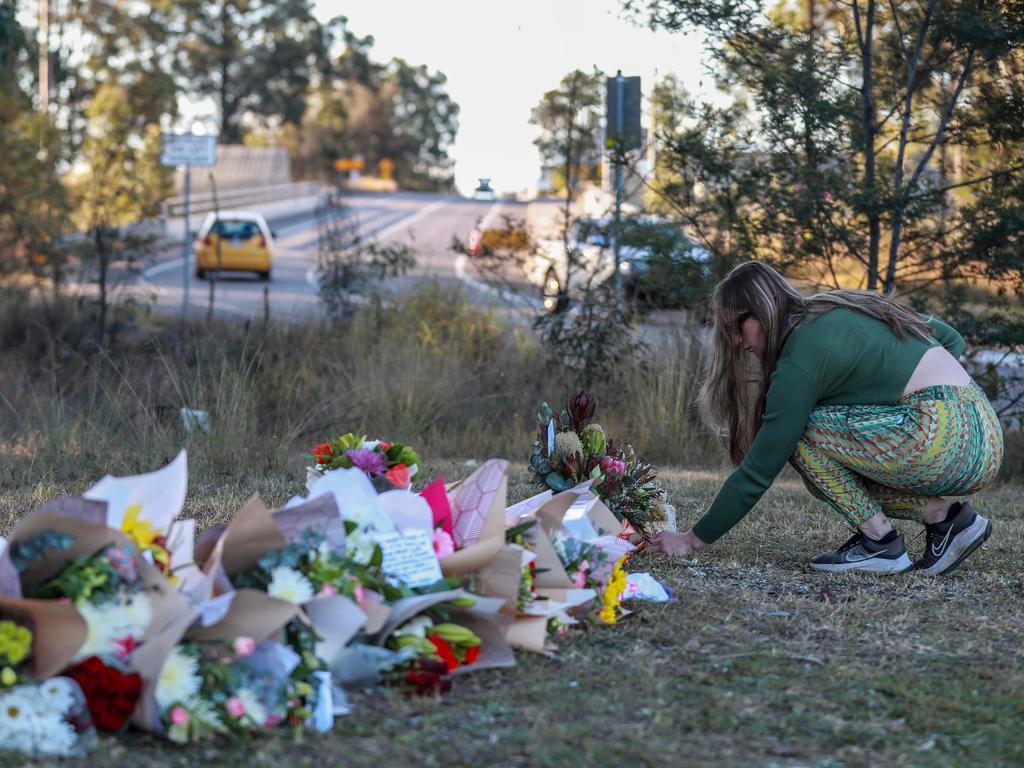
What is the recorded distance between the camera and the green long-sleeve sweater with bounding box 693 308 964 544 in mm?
3986

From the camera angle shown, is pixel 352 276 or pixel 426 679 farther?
pixel 352 276

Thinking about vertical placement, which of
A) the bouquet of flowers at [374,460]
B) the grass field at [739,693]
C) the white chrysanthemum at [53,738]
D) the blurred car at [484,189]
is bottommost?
the grass field at [739,693]

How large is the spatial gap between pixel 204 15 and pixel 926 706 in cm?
7505

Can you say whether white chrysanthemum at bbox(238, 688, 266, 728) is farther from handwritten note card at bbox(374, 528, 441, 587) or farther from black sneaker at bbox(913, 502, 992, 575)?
black sneaker at bbox(913, 502, 992, 575)

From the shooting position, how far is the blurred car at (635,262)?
8305 millimetres

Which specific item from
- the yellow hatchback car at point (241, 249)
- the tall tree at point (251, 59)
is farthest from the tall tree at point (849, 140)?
the tall tree at point (251, 59)

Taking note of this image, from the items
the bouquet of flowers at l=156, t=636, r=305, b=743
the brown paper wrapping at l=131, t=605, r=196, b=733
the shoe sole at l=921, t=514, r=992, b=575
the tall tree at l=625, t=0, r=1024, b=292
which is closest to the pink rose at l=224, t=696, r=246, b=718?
the bouquet of flowers at l=156, t=636, r=305, b=743

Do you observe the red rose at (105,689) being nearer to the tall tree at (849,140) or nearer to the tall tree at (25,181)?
the tall tree at (849,140)

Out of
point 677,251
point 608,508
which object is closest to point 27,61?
point 677,251

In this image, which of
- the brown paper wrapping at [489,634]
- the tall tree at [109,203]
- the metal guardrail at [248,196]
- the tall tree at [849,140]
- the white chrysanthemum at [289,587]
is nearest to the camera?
the white chrysanthemum at [289,587]

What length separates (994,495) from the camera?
6.85 m

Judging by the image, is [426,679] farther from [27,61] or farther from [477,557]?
[27,61]

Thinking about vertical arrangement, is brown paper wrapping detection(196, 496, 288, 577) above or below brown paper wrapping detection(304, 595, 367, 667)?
above

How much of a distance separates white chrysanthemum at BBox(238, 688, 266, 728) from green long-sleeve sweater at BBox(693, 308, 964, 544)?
5.96 feet
